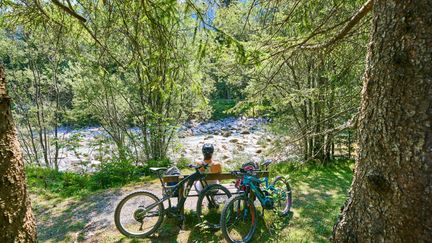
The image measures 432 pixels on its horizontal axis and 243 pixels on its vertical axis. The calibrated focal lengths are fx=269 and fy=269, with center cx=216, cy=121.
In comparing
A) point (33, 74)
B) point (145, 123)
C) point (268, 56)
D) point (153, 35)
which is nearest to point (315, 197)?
point (268, 56)

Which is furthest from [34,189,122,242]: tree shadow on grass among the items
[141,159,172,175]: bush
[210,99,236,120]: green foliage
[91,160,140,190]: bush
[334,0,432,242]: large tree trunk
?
[210,99,236,120]: green foliage

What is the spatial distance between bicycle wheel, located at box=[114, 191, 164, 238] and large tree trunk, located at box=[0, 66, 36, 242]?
7.23 feet

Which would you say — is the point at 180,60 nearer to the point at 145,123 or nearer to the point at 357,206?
the point at 357,206

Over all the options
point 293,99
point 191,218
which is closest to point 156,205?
point 191,218

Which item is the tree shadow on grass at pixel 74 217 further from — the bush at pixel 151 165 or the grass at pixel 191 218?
the bush at pixel 151 165

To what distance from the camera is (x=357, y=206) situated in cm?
153

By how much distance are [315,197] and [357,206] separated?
422 centimetres

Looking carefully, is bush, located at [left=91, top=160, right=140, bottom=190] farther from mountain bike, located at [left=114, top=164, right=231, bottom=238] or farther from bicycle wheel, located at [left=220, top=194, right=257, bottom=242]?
bicycle wheel, located at [left=220, top=194, right=257, bottom=242]

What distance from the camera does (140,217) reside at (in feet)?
12.0

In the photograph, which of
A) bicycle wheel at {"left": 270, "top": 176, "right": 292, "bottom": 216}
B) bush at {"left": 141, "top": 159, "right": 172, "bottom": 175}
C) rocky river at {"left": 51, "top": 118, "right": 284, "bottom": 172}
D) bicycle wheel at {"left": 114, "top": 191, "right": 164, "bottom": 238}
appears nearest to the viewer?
bicycle wheel at {"left": 114, "top": 191, "right": 164, "bottom": 238}

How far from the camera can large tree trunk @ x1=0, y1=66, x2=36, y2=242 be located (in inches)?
53.4

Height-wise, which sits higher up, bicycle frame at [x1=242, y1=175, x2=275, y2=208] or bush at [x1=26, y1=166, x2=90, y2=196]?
bicycle frame at [x1=242, y1=175, x2=275, y2=208]

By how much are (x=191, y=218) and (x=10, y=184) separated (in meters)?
3.01

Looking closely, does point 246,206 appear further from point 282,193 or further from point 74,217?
point 74,217
